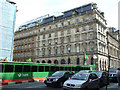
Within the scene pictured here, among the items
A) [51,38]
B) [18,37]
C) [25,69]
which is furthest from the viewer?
[18,37]

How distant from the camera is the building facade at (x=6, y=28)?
1265 inches

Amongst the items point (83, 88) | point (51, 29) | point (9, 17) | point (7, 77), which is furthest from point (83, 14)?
point (83, 88)

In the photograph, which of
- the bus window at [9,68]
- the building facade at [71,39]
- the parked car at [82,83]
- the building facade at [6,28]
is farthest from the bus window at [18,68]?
the building facade at [71,39]

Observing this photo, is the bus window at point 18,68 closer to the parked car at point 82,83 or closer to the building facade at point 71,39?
the parked car at point 82,83

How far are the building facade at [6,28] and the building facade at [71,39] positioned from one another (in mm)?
21208

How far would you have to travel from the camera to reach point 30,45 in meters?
62.5

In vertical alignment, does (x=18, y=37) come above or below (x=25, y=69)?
above

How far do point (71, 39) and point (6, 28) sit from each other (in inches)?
918

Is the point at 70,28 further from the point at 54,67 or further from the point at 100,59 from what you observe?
the point at 54,67

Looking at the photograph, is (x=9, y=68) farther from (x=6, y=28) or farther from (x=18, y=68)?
(x=6, y=28)

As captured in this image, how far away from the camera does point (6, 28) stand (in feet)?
109

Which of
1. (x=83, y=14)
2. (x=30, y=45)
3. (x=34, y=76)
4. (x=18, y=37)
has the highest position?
(x=83, y=14)

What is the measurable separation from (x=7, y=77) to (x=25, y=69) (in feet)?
9.29

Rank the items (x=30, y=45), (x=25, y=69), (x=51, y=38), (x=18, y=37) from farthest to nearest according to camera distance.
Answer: (x=18, y=37) → (x=30, y=45) → (x=51, y=38) → (x=25, y=69)
